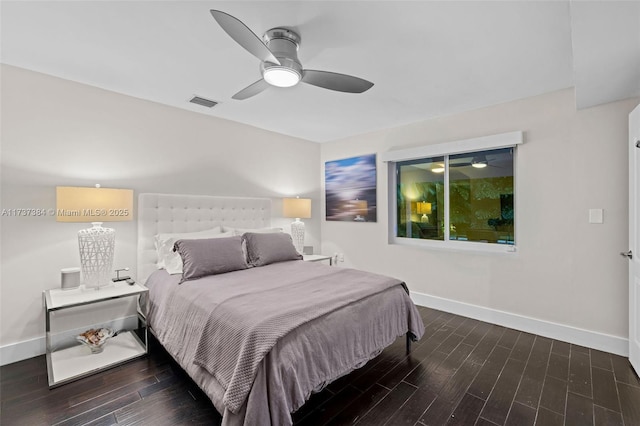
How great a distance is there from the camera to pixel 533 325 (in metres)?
3.05

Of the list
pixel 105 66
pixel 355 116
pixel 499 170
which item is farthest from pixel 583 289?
pixel 105 66

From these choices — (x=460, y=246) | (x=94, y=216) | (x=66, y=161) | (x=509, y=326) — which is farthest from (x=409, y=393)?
(x=66, y=161)

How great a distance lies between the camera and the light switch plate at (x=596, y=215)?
268 cm

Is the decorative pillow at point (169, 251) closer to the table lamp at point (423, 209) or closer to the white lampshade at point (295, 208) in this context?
the white lampshade at point (295, 208)

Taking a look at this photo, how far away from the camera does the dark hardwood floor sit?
1807mm

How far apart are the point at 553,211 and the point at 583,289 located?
0.78 m

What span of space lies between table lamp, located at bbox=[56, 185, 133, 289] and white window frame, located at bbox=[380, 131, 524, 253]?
10.7ft

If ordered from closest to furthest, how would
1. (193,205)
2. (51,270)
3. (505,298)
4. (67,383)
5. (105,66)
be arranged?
(67,383) → (105,66) → (51,270) → (505,298) → (193,205)

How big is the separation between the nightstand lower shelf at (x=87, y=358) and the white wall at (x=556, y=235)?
11.0ft

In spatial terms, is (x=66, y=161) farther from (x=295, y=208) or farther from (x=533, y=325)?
(x=533, y=325)

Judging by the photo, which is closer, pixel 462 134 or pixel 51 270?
pixel 51 270

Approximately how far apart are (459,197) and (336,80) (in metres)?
2.38

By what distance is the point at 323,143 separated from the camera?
5152 millimetres

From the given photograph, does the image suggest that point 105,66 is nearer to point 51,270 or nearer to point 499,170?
point 51,270
